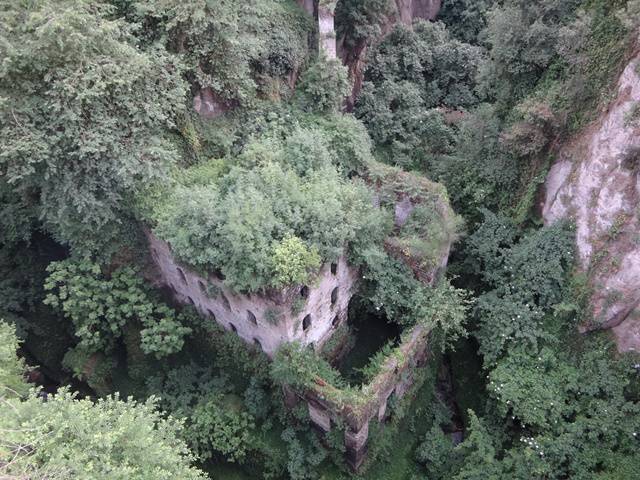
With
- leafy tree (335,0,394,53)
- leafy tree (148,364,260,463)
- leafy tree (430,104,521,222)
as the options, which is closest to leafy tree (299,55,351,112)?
A: leafy tree (335,0,394,53)

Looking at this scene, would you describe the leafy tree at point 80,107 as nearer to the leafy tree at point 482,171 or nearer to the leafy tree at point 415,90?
the leafy tree at point 415,90

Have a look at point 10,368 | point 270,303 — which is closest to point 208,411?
point 270,303

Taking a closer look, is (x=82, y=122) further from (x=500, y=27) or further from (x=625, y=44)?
(x=625, y=44)

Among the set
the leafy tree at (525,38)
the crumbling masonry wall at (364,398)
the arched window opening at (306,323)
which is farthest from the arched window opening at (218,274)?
the leafy tree at (525,38)

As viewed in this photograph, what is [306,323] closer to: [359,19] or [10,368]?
[10,368]

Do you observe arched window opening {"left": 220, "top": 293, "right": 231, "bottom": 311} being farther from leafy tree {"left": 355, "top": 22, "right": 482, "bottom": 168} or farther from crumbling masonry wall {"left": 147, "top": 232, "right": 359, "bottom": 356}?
leafy tree {"left": 355, "top": 22, "right": 482, "bottom": 168}

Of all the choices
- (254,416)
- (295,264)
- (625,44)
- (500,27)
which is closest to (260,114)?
(295,264)
